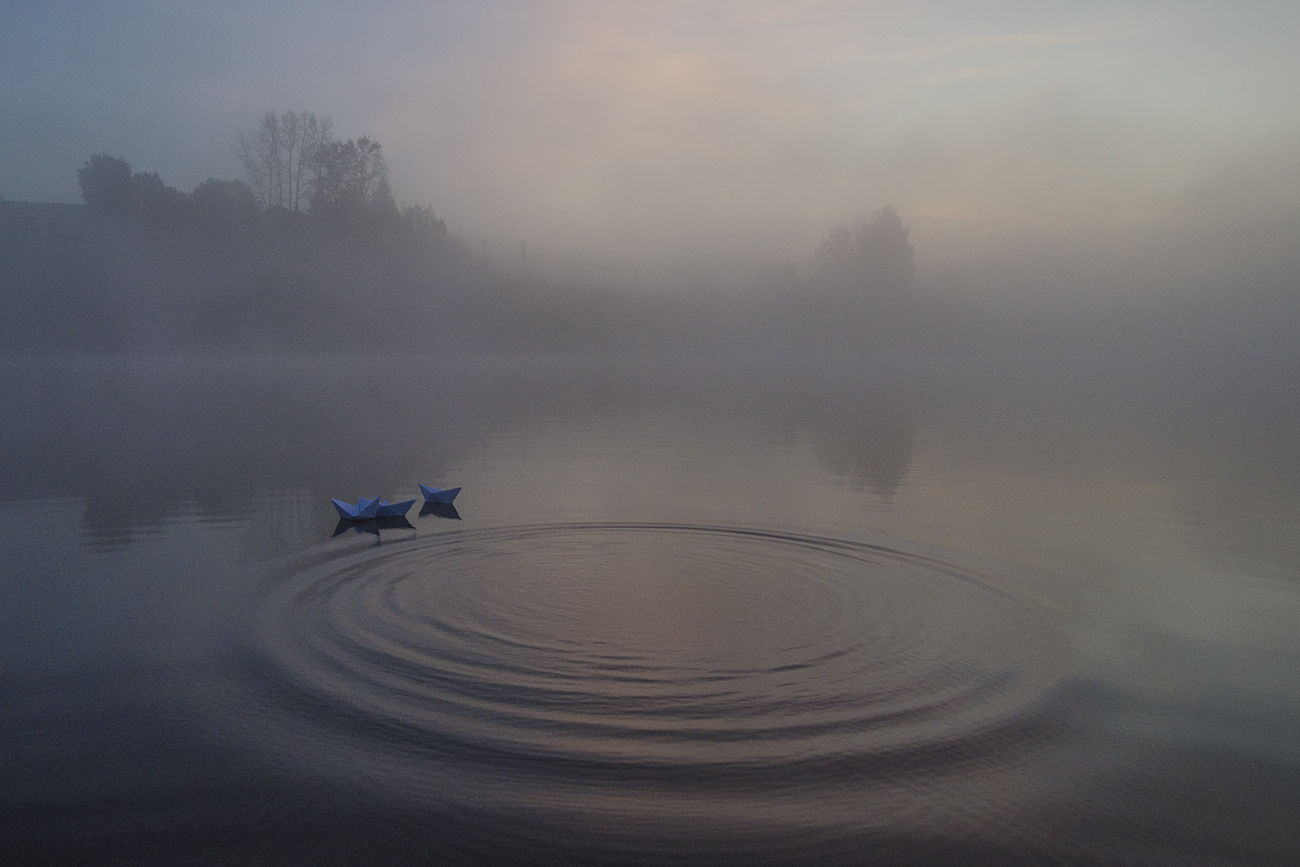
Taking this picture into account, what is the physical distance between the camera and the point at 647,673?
9.35 metres

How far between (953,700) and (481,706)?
15.9 ft

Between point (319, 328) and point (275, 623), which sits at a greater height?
point (319, 328)

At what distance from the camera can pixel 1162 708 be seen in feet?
29.4

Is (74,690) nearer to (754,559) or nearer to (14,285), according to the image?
(754,559)

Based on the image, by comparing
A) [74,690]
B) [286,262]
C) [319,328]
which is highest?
[286,262]

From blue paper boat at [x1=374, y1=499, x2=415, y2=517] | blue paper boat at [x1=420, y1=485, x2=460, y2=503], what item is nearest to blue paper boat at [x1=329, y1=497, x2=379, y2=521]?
blue paper boat at [x1=374, y1=499, x2=415, y2=517]

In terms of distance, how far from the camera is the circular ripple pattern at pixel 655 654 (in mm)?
7875

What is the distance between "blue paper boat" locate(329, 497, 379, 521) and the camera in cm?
1694

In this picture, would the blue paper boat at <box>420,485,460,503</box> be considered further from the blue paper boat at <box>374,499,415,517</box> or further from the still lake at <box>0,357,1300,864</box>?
the blue paper boat at <box>374,499,415,517</box>

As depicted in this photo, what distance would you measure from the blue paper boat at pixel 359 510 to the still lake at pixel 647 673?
0.81 feet

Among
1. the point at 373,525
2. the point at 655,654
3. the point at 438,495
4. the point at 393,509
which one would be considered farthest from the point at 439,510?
the point at 655,654

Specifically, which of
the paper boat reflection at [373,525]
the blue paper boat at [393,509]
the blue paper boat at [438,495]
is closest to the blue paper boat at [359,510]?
the paper boat reflection at [373,525]

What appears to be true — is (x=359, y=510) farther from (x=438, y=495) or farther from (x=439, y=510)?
(x=438, y=495)

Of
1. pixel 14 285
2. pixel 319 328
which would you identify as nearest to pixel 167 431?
pixel 319 328
